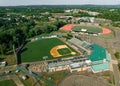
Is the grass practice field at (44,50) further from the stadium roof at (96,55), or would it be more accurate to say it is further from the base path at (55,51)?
the stadium roof at (96,55)

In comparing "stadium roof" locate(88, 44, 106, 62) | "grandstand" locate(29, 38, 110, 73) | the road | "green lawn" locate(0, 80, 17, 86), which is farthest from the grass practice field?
the road

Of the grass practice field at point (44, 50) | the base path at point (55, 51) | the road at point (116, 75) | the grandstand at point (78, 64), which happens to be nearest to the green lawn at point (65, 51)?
the grass practice field at point (44, 50)

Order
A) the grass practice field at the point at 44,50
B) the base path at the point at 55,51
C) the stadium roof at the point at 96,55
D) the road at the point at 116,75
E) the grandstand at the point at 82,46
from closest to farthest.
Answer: the road at the point at 116,75 < the stadium roof at the point at 96,55 < the grass practice field at the point at 44,50 < the base path at the point at 55,51 < the grandstand at the point at 82,46

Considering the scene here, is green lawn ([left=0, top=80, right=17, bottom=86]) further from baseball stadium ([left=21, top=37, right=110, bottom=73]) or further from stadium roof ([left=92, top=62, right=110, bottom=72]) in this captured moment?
stadium roof ([left=92, top=62, right=110, bottom=72])

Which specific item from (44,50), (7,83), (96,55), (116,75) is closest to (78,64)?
(96,55)

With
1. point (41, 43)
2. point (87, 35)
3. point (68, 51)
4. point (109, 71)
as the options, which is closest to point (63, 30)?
point (87, 35)

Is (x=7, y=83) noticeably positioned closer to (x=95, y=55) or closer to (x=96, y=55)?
(x=95, y=55)

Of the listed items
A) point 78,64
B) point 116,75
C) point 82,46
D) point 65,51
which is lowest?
point 116,75

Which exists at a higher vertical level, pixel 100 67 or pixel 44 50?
pixel 100 67
